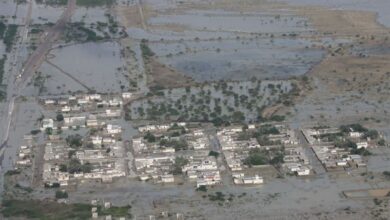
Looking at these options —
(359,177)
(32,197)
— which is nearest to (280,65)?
(359,177)

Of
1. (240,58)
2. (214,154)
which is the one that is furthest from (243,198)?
(240,58)

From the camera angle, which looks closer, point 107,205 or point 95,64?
point 107,205

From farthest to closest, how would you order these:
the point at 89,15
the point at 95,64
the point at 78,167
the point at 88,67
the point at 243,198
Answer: the point at 89,15 → the point at 95,64 → the point at 88,67 → the point at 78,167 → the point at 243,198

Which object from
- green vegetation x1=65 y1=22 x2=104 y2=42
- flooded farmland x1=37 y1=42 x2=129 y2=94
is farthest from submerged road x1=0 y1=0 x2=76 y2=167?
flooded farmland x1=37 y1=42 x2=129 y2=94

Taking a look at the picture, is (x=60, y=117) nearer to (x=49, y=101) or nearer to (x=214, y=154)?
(x=49, y=101)

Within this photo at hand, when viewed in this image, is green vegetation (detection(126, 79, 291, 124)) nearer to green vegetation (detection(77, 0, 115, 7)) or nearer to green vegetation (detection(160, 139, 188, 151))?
green vegetation (detection(160, 139, 188, 151))

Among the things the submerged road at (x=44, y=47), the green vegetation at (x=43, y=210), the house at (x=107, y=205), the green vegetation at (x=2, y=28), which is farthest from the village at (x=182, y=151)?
the green vegetation at (x=2, y=28)
